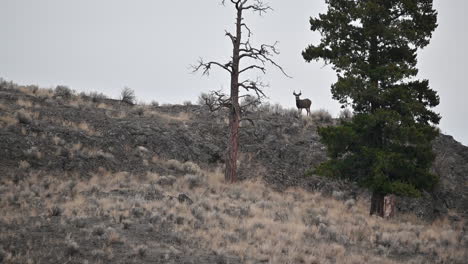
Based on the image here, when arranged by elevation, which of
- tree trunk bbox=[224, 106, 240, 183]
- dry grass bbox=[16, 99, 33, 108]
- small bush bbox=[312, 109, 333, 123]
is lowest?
tree trunk bbox=[224, 106, 240, 183]

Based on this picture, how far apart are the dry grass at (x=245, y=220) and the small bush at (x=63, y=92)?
38.2 ft

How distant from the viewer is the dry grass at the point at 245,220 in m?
11.5

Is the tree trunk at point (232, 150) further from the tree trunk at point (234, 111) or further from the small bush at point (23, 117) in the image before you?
the small bush at point (23, 117)

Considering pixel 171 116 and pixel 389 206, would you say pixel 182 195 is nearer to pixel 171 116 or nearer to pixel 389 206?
pixel 389 206

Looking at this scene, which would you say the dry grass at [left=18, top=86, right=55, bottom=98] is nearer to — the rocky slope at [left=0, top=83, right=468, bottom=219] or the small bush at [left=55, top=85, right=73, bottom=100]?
the rocky slope at [left=0, top=83, right=468, bottom=219]

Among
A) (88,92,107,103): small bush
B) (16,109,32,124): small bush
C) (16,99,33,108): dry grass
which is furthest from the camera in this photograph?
(88,92,107,103): small bush

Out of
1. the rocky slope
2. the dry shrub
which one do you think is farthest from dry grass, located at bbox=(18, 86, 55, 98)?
the dry shrub

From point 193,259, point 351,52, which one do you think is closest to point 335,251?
point 193,259

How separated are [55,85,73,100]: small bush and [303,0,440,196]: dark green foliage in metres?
17.6

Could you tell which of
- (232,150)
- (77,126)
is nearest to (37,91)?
(77,126)

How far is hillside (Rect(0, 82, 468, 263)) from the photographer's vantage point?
10.9 m

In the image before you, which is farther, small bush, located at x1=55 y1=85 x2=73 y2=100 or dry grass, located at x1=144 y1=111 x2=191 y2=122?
small bush, located at x1=55 y1=85 x2=73 y2=100

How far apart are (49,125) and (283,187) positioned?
11.9 m

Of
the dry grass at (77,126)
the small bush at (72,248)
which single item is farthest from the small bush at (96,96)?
the small bush at (72,248)
